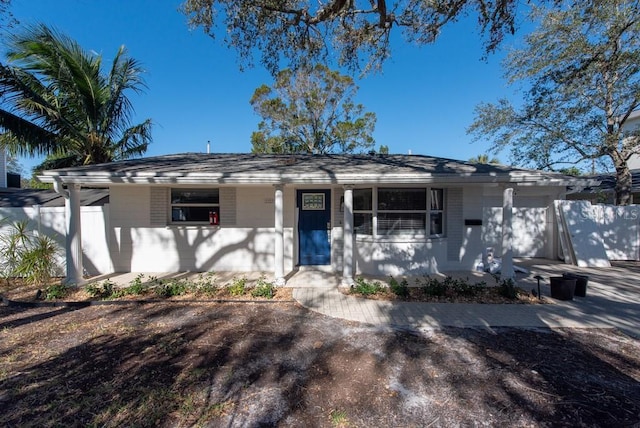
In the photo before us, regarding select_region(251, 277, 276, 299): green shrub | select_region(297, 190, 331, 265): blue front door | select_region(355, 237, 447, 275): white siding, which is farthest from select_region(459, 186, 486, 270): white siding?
select_region(251, 277, 276, 299): green shrub

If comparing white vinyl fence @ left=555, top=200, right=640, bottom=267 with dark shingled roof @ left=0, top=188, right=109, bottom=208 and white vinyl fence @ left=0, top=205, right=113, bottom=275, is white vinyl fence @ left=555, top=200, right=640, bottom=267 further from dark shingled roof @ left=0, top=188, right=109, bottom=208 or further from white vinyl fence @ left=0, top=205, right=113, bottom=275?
dark shingled roof @ left=0, top=188, right=109, bottom=208

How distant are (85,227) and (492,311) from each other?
372 inches

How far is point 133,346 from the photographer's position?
3.93m

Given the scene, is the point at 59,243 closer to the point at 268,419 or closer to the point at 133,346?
the point at 133,346

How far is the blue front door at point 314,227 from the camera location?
805 cm

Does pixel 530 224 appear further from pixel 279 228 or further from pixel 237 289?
pixel 237 289

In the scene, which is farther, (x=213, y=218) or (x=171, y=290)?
(x=213, y=218)

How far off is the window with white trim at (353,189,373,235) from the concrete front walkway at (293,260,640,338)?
72.2 inches

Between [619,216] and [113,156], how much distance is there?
19.4 m

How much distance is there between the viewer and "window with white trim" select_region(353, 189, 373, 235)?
7641mm

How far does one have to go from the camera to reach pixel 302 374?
3293 mm

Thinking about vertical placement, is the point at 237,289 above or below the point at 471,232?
below

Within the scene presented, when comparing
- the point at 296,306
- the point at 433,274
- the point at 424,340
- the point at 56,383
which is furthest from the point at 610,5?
the point at 56,383

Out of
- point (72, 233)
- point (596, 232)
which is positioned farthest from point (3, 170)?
point (596, 232)
